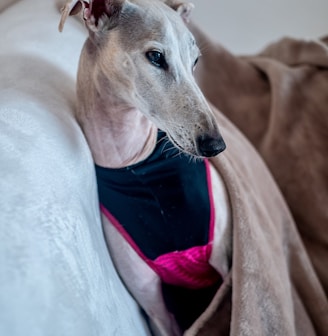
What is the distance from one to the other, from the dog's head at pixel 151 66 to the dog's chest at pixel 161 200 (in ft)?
0.34

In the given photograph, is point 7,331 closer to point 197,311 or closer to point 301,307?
point 197,311

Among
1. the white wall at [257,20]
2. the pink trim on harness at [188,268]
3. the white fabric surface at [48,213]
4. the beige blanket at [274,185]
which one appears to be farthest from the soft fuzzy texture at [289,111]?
the white fabric surface at [48,213]

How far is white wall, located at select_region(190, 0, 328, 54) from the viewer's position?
1.54 metres

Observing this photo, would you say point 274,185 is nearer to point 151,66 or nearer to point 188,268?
point 188,268

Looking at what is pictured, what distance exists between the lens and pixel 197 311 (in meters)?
0.90

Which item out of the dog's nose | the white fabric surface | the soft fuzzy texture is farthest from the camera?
the soft fuzzy texture

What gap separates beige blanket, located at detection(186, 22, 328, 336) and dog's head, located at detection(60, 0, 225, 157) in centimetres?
21

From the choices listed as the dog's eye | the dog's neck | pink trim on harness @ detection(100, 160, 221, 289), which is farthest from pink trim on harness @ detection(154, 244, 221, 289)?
the dog's eye

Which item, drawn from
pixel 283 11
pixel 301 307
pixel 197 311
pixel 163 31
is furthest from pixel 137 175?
pixel 283 11

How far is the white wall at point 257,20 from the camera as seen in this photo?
154cm

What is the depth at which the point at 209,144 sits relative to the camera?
1.99ft

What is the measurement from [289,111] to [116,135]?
62 centimetres

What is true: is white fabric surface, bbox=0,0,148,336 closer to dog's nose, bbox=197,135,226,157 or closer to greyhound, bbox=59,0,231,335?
greyhound, bbox=59,0,231,335

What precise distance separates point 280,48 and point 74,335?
3.54 ft
